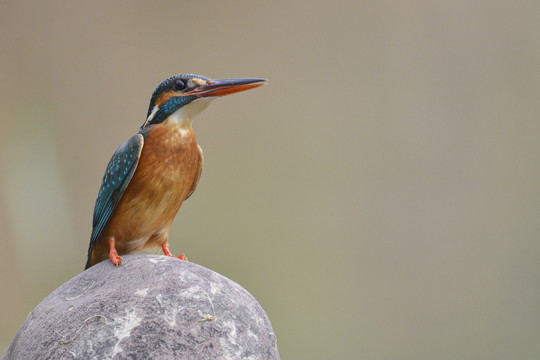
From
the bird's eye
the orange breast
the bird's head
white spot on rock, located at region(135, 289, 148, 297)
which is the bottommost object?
white spot on rock, located at region(135, 289, 148, 297)

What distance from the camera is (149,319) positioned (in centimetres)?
181

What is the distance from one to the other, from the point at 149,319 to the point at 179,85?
3.18 ft

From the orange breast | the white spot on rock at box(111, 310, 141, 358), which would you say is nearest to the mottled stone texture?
the white spot on rock at box(111, 310, 141, 358)

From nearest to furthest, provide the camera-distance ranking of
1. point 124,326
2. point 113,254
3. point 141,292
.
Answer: point 124,326, point 141,292, point 113,254

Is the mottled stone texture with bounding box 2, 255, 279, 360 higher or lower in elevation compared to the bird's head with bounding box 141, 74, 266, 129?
lower

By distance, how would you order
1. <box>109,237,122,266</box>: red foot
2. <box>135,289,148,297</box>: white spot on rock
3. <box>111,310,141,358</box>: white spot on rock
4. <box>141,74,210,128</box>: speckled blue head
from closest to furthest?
<box>111,310,141,358</box>: white spot on rock, <box>135,289,148,297</box>: white spot on rock, <box>109,237,122,266</box>: red foot, <box>141,74,210,128</box>: speckled blue head

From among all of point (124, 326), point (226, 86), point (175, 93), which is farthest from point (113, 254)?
point (226, 86)

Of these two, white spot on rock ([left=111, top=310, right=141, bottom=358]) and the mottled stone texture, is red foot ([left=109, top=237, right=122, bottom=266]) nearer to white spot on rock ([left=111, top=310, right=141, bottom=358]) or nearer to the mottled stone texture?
the mottled stone texture

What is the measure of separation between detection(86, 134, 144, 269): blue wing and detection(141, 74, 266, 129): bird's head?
0.55 ft

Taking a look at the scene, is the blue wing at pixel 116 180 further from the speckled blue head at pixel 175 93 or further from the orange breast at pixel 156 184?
the speckled blue head at pixel 175 93

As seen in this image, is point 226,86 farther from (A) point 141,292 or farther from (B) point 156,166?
(A) point 141,292

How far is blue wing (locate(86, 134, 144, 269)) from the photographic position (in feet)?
7.30

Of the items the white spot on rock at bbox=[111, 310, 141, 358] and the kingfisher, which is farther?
the kingfisher

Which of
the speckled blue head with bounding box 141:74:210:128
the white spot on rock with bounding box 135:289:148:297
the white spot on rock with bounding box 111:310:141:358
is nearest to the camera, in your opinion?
the white spot on rock with bounding box 111:310:141:358
